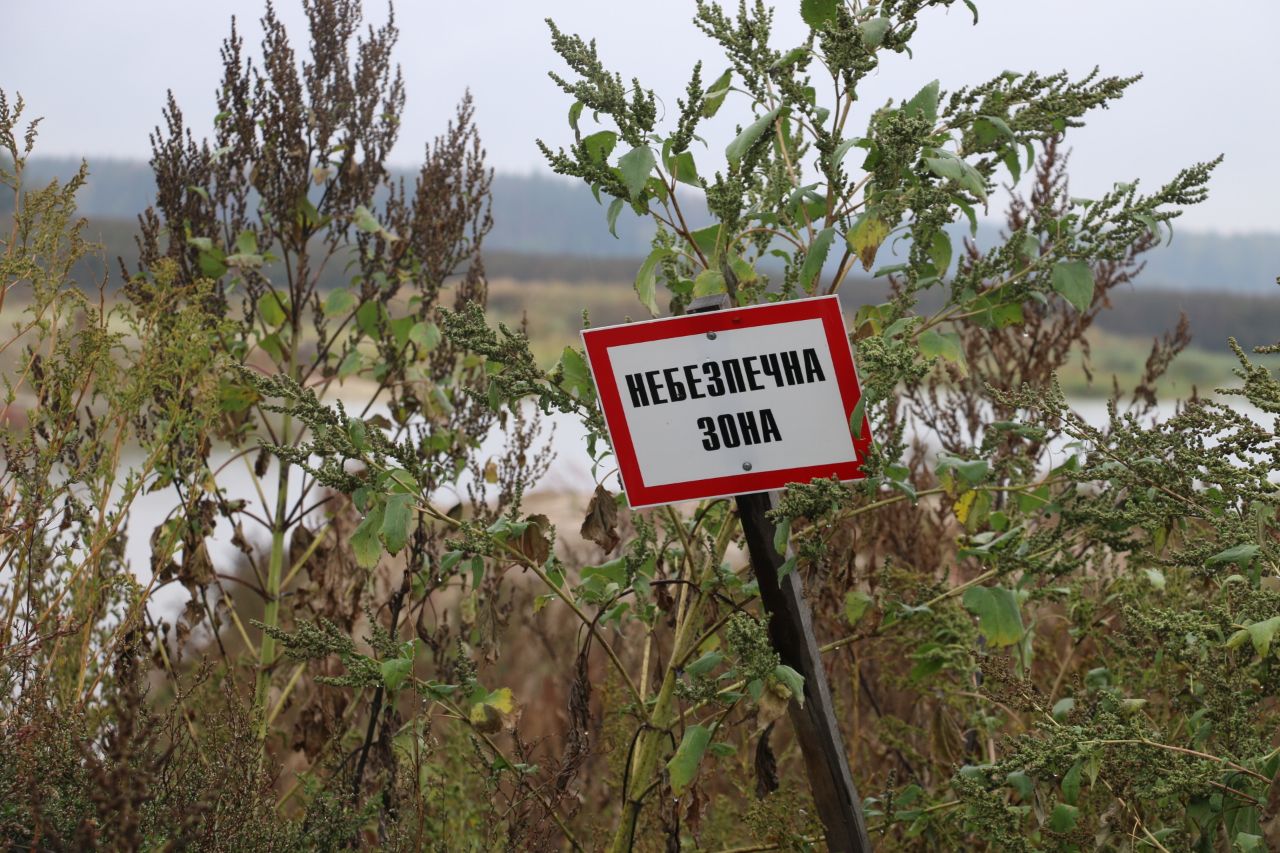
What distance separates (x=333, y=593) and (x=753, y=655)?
1615mm

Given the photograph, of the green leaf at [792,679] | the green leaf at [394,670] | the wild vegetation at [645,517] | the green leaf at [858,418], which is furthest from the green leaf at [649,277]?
the green leaf at [394,670]

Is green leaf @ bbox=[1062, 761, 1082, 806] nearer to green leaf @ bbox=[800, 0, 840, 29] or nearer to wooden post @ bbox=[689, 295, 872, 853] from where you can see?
wooden post @ bbox=[689, 295, 872, 853]

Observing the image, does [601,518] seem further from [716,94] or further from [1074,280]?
[1074,280]

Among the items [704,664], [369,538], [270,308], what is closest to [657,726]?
[704,664]

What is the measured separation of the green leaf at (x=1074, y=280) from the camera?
2027 mm

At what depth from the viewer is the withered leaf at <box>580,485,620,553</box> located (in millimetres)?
2072

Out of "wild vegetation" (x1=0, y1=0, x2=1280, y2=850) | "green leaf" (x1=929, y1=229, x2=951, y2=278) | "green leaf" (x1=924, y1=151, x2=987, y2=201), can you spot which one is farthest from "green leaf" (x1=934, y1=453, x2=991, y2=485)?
"green leaf" (x1=924, y1=151, x2=987, y2=201)

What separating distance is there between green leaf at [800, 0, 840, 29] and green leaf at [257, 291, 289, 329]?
1860 millimetres

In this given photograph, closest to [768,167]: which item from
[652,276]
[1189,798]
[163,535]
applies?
[652,276]

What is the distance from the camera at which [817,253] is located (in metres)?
1.95

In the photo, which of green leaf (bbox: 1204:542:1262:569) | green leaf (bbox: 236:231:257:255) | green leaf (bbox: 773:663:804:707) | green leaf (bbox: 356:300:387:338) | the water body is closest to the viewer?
green leaf (bbox: 1204:542:1262:569)

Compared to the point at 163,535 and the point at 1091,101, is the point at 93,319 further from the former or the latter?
the point at 1091,101

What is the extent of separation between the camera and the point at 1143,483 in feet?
6.44

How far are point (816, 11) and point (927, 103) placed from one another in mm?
242
